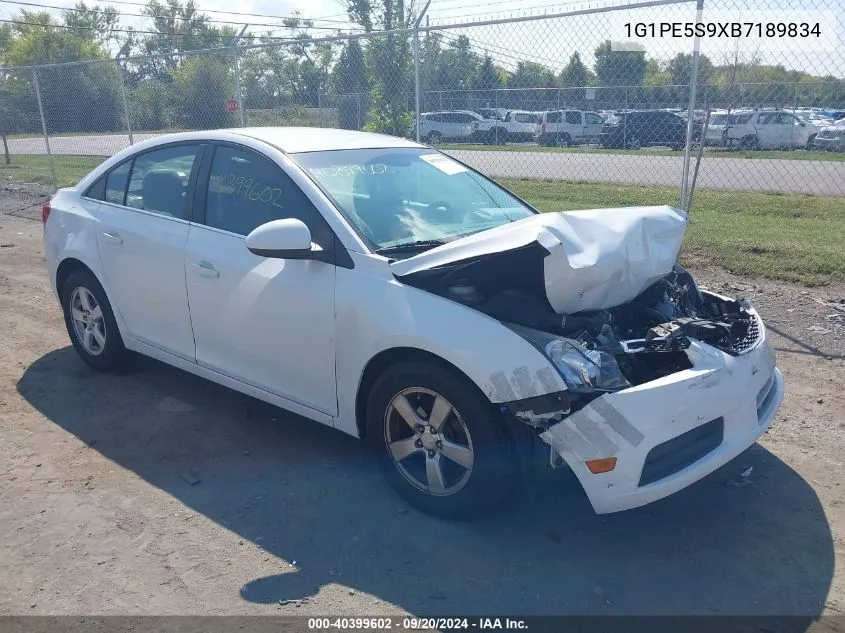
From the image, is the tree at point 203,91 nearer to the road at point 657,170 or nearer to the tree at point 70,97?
the tree at point 70,97

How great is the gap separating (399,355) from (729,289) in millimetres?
4572

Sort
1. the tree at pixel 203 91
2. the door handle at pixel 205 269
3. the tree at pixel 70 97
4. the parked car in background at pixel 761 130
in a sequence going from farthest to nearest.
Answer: the tree at pixel 70 97
the tree at pixel 203 91
the parked car in background at pixel 761 130
the door handle at pixel 205 269

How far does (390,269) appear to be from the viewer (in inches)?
142

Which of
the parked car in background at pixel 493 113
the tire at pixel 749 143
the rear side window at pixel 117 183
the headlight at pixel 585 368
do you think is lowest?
the headlight at pixel 585 368

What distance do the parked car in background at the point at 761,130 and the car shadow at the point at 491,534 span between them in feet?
20.1

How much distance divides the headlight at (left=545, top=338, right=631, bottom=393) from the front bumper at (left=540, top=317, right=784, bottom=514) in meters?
0.09

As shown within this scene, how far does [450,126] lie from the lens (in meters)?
9.66

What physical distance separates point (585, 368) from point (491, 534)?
3.09 feet

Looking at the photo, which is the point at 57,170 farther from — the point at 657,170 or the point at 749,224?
the point at 749,224

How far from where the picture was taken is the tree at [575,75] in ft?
26.9

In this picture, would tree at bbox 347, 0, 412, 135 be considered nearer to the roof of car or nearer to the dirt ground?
the roof of car

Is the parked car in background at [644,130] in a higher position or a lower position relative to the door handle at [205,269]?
higher

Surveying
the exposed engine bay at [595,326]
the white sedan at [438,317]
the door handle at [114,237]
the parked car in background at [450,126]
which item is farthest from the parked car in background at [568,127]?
the exposed engine bay at [595,326]

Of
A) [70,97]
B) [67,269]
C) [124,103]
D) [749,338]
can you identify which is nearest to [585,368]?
[749,338]
